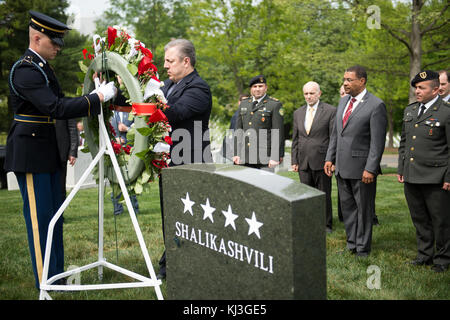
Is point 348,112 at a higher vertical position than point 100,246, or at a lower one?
higher

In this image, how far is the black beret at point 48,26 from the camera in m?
3.48

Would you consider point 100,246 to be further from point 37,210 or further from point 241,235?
point 241,235

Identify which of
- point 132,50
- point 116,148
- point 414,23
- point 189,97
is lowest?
point 116,148

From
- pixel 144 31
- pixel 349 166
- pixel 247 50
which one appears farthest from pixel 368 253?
pixel 144 31

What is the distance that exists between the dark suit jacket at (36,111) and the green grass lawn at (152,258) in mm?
1199

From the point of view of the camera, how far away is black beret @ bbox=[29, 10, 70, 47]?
3.48 m

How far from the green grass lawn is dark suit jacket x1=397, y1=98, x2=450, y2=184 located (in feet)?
3.32

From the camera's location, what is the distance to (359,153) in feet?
16.5

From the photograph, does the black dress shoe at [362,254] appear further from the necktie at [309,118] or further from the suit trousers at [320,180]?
the necktie at [309,118]

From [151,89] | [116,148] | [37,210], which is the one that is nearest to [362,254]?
[116,148]

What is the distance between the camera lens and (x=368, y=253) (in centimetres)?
499

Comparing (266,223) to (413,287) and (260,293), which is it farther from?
(413,287)

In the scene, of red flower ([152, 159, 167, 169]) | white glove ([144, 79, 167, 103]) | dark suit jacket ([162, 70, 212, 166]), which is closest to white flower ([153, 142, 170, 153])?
red flower ([152, 159, 167, 169])

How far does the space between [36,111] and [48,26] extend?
2.43ft
